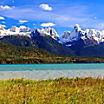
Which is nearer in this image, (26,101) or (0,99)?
(26,101)

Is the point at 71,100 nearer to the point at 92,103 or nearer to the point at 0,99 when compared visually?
the point at 92,103

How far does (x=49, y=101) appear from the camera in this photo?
534 inches

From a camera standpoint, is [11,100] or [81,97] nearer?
[11,100]

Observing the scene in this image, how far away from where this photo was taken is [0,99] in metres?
14.1

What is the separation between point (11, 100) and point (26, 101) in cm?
90

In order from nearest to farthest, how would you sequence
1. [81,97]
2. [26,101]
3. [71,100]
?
[26,101] < [71,100] < [81,97]

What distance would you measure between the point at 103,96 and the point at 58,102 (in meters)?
2.66

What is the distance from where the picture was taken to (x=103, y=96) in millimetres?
15234

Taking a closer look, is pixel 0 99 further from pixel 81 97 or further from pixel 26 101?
pixel 81 97

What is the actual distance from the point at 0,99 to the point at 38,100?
5.17 feet

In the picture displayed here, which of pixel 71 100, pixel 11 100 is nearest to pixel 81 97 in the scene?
pixel 71 100

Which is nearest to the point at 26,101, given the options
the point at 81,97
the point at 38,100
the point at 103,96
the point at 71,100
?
the point at 38,100

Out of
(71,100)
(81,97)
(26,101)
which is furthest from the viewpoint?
(81,97)

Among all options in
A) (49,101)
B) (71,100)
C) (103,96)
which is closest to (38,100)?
(49,101)
